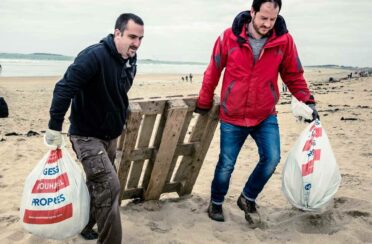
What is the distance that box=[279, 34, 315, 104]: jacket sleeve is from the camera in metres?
3.83

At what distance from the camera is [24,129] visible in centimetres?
946

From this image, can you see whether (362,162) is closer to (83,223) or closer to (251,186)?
(251,186)

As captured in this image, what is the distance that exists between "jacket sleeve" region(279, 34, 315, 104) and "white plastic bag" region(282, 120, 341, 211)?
0.35m

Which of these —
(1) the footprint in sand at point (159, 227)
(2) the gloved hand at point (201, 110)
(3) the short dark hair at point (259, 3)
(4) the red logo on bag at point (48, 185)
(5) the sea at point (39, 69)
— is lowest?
(5) the sea at point (39, 69)

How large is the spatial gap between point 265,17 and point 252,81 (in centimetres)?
57

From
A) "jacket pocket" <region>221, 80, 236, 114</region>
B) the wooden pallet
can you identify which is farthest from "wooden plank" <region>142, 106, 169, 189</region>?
"jacket pocket" <region>221, 80, 236, 114</region>

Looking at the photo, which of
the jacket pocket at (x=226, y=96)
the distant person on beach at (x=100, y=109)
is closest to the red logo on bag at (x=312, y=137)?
the jacket pocket at (x=226, y=96)

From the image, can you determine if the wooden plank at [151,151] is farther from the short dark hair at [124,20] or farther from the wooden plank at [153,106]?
the short dark hair at [124,20]

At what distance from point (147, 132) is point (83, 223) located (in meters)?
1.16

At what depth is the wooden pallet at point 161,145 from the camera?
12.7 feet

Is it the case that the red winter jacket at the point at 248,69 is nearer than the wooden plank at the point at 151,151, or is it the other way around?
the red winter jacket at the point at 248,69

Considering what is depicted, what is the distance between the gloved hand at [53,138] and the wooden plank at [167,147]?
117 centimetres

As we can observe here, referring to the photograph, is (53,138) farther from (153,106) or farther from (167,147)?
(167,147)

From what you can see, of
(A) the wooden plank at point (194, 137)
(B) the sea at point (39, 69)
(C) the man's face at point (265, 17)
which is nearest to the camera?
(C) the man's face at point (265, 17)
